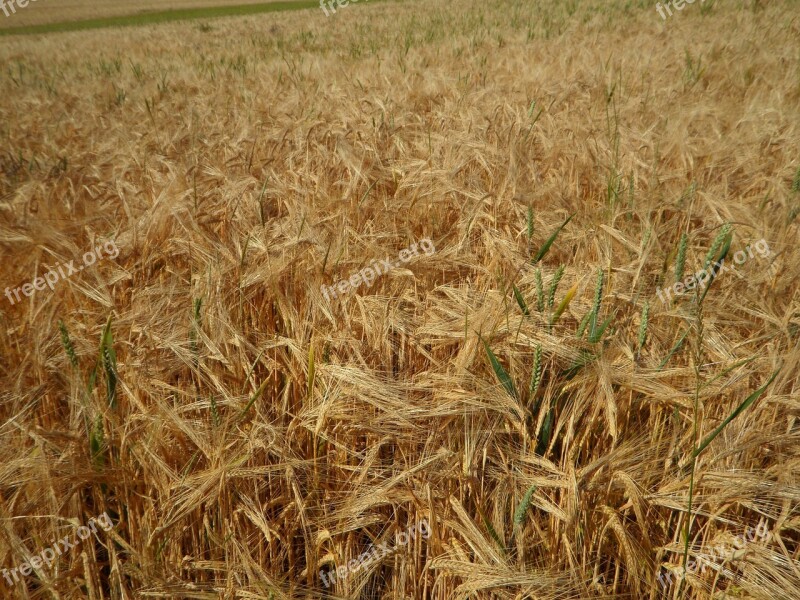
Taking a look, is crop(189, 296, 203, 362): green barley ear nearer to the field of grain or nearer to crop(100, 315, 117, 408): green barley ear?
the field of grain

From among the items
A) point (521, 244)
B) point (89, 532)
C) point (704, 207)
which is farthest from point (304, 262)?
point (704, 207)

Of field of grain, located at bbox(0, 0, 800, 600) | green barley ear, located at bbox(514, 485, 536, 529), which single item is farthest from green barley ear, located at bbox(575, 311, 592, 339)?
green barley ear, located at bbox(514, 485, 536, 529)

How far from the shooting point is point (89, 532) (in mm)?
976

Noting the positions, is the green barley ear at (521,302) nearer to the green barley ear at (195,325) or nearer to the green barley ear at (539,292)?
the green barley ear at (539,292)

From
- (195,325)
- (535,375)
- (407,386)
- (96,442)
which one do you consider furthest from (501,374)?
(96,442)

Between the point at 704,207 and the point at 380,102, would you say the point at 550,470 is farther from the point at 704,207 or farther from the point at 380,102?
the point at 380,102

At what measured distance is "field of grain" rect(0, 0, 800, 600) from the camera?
3.16 feet

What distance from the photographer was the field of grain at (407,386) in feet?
3.16

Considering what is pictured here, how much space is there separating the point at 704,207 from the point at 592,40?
5.07 m

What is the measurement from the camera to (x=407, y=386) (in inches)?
43.1

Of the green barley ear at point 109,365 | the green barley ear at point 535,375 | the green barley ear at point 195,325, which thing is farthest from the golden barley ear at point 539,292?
the green barley ear at point 109,365

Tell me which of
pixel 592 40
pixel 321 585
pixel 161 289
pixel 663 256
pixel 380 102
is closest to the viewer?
pixel 321 585

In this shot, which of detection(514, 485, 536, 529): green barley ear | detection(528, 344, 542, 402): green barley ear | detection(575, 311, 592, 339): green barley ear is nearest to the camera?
detection(514, 485, 536, 529): green barley ear

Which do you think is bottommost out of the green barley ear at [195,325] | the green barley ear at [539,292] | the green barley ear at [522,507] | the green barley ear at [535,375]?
the green barley ear at [522,507]
